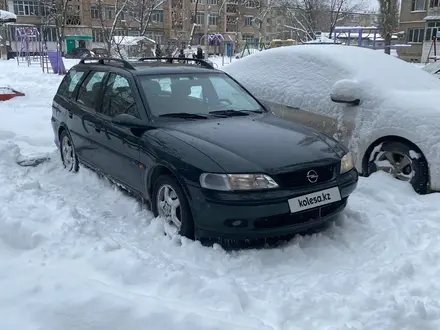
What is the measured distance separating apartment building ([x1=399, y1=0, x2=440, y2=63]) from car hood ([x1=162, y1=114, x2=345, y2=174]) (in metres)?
45.0

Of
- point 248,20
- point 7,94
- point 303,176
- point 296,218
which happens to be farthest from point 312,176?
point 248,20

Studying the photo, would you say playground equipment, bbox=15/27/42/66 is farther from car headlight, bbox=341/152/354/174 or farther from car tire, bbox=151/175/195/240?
car headlight, bbox=341/152/354/174

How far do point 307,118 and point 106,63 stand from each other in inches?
99.1

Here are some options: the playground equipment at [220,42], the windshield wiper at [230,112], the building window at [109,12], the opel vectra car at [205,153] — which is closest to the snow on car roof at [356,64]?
the opel vectra car at [205,153]

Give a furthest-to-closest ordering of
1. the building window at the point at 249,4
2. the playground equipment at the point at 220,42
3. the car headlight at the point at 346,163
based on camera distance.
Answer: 1. the building window at the point at 249,4
2. the playground equipment at the point at 220,42
3. the car headlight at the point at 346,163

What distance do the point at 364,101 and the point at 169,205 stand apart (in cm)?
266

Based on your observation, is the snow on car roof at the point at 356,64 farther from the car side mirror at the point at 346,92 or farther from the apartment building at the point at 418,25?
the apartment building at the point at 418,25

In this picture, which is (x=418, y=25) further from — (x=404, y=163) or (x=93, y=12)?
(x=404, y=163)

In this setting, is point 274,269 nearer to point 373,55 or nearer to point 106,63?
point 106,63

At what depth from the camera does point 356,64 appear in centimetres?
559

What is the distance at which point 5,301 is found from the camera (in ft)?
8.38

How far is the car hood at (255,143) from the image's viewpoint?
343 cm

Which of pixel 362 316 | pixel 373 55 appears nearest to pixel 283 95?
pixel 373 55

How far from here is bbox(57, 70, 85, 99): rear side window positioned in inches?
227
